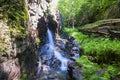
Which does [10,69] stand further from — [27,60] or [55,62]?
[55,62]

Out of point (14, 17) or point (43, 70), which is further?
point (43, 70)

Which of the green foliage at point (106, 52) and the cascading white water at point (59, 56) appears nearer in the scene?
the green foliage at point (106, 52)

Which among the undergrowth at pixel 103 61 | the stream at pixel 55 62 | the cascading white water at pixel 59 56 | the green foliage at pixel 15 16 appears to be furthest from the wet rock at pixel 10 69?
the cascading white water at pixel 59 56

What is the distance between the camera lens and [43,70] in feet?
42.9

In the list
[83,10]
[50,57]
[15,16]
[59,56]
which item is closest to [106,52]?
[15,16]

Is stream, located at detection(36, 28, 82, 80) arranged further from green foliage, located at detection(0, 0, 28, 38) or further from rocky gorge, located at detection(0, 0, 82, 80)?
green foliage, located at detection(0, 0, 28, 38)

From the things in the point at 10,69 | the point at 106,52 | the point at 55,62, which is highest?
the point at 106,52

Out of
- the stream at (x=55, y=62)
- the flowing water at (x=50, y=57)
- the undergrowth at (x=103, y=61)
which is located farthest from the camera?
the flowing water at (x=50, y=57)

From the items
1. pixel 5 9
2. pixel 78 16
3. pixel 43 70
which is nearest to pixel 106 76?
pixel 5 9

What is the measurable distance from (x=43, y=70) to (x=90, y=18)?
948 cm

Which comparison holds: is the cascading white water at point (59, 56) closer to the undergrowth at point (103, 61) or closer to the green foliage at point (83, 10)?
the green foliage at point (83, 10)

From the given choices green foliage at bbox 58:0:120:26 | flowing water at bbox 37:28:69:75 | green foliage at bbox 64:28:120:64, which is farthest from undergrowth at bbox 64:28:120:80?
green foliage at bbox 58:0:120:26

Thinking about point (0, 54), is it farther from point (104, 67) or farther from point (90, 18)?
point (90, 18)

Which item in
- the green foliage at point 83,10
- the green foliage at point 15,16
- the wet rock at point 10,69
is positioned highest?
the green foliage at point 83,10
